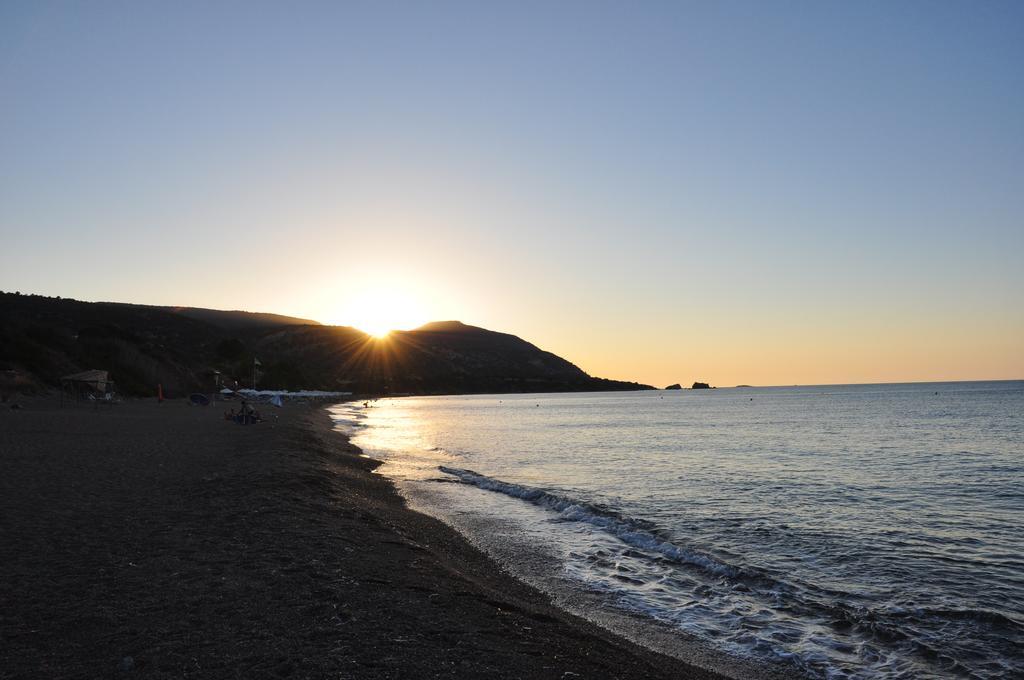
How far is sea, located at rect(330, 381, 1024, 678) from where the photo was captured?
9.51m

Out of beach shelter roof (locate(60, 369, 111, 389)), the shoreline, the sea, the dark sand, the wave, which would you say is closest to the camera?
the dark sand

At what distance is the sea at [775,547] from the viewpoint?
9.51 metres

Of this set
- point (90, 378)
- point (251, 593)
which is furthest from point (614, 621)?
point (90, 378)

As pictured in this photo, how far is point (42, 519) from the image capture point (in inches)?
451

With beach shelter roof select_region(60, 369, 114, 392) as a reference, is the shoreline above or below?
below

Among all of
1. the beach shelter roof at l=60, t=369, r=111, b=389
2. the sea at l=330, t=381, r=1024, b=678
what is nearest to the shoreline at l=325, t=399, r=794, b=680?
the sea at l=330, t=381, r=1024, b=678

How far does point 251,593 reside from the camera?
27.0ft

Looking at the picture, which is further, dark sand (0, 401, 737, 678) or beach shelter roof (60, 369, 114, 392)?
beach shelter roof (60, 369, 114, 392)

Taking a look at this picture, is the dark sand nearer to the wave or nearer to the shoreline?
the shoreline

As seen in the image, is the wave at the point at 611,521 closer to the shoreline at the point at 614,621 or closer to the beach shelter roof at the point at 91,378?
the shoreline at the point at 614,621

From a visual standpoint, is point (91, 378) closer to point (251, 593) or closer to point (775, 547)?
point (251, 593)

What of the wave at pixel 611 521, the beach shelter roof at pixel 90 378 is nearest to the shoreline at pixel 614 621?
A: the wave at pixel 611 521

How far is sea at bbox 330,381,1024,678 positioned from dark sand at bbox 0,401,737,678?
5.54ft

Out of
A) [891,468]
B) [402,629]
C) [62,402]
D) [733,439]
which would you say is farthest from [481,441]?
[402,629]
